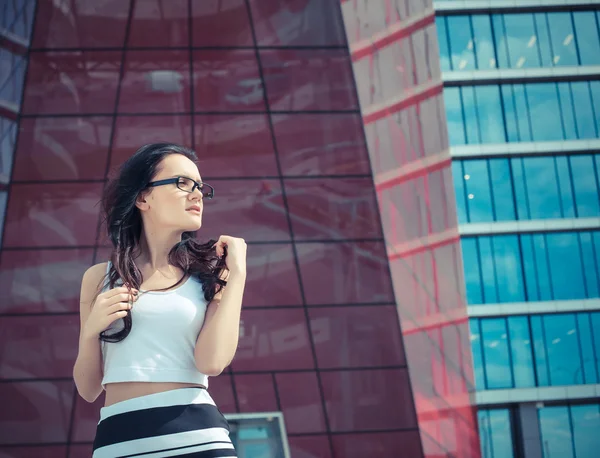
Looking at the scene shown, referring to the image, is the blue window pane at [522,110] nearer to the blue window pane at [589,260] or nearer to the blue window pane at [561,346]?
the blue window pane at [589,260]

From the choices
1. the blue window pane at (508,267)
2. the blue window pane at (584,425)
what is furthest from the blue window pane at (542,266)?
the blue window pane at (584,425)

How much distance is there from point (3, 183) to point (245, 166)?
111 inches

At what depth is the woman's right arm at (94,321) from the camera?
1.55m

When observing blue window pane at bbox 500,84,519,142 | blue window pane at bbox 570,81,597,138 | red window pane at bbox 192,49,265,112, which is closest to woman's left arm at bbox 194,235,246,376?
red window pane at bbox 192,49,265,112

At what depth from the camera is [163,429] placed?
145 cm

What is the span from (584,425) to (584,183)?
543 cm

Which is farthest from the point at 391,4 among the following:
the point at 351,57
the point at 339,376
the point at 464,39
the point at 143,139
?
the point at 464,39

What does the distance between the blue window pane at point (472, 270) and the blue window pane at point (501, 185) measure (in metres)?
0.93

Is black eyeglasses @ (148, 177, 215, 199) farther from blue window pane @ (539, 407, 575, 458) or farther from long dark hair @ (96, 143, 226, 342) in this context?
blue window pane @ (539, 407, 575, 458)

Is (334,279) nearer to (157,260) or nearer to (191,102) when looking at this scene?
(191,102)

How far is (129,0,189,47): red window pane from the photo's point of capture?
28.3 feet

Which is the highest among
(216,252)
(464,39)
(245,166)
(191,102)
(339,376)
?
(464,39)

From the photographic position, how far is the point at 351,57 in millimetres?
8789

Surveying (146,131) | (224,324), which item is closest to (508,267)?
(146,131)
